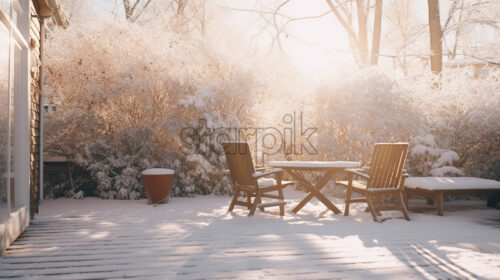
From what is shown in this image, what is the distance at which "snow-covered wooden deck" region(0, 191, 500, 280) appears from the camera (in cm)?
288

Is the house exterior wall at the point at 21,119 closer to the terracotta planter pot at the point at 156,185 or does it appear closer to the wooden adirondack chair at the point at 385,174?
the terracotta planter pot at the point at 156,185

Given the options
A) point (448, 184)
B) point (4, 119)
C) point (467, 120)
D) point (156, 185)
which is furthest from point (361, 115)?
point (4, 119)

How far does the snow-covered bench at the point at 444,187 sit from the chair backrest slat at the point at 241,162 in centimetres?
221

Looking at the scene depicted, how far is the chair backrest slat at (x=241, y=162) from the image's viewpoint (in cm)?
500

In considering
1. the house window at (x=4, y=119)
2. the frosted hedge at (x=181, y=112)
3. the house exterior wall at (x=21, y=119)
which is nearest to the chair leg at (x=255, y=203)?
the frosted hedge at (x=181, y=112)

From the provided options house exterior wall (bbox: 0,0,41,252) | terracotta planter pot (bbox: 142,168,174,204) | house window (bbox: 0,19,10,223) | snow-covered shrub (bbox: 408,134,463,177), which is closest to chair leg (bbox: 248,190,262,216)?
terracotta planter pot (bbox: 142,168,174,204)

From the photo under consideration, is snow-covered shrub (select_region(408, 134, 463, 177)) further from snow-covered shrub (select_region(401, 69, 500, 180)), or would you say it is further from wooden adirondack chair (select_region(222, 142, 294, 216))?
wooden adirondack chair (select_region(222, 142, 294, 216))

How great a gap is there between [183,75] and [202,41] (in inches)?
38.6

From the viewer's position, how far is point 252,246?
3.56m

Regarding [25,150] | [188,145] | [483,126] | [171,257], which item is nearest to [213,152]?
[188,145]

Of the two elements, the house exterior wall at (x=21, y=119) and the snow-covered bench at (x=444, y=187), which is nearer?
the house exterior wall at (x=21, y=119)

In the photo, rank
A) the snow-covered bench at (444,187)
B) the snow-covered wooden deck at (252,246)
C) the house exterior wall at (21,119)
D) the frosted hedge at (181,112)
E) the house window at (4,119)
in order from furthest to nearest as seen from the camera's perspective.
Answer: the frosted hedge at (181,112) < the snow-covered bench at (444,187) < the house exterior wall at (21,119) < the house window at (4,119) < the snow-covered wooden deck at (252,246)

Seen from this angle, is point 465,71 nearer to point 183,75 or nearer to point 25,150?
point 183,75

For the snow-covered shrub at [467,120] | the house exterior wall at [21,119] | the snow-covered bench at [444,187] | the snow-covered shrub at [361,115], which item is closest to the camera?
the house exterior wall at [21,119]
